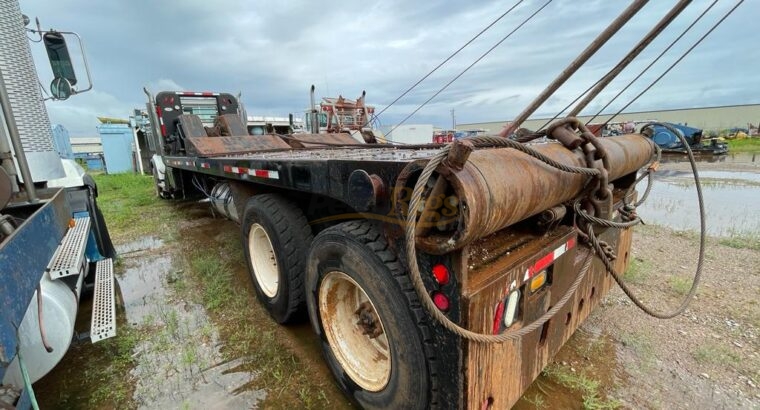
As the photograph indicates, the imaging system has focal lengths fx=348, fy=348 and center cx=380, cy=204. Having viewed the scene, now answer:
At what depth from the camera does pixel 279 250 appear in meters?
2.58

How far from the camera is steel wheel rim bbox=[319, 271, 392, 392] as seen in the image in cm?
200

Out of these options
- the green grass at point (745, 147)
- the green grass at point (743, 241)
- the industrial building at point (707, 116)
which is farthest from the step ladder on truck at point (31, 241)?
the industrial building at point (707, 116)

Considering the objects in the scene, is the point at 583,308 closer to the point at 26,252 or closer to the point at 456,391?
the point at 456,391

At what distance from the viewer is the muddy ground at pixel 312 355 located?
211 centimetres

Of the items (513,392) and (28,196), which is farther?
(28,196)

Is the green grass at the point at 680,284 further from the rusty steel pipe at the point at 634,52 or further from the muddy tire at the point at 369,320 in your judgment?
the muddy tire at the point at 369,320

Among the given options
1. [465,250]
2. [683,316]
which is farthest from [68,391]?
[683,316]

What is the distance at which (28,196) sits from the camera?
2.08 m

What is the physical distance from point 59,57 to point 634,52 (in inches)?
166

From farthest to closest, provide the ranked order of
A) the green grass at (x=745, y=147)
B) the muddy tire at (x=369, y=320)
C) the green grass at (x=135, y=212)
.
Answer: the green grass at (x=745, y=147) < the green grass at (x=135, y=212) < the muddy tire at (x=369, y=320)

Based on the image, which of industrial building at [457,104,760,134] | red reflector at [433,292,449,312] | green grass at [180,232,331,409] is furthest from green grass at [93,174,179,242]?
industrial building at [457,104,760,134]

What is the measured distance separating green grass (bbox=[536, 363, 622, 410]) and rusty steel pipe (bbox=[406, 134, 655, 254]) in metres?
1.25

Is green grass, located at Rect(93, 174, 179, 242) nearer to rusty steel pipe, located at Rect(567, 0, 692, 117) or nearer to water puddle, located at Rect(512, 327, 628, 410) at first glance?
water puddle, located at Rect(512, 327, 628, 410)

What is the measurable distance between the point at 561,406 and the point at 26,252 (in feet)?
9.20
